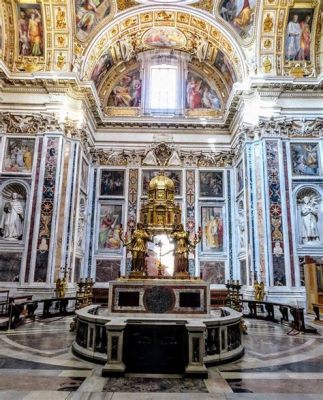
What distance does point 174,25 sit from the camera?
1856 cm

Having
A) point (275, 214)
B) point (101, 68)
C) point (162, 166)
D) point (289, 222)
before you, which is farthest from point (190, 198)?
point (101, 68)

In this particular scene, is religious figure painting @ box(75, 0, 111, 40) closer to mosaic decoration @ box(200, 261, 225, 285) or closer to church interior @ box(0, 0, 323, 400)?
church interior @ box(0, 0, 323, 400)

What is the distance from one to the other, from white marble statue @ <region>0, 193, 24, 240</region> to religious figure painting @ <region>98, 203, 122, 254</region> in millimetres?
4679

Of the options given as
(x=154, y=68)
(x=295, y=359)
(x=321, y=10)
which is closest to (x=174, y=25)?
(x=154, y=68)

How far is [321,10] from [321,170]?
24.9 ft

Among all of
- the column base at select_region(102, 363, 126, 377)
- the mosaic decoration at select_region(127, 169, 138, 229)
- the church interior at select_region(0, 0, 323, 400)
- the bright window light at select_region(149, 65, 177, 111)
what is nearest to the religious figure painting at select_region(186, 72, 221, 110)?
the church interior at select_region(0, 0, 323, 400)

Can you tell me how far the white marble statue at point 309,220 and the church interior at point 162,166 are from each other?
0.21 ft

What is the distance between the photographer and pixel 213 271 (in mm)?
18234

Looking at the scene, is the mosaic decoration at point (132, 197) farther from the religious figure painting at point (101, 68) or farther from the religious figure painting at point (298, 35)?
the religious figure painting at point (298, 35)

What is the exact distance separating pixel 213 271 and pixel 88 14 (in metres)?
14.6

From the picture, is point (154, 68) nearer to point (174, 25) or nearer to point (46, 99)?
point (174, 25)

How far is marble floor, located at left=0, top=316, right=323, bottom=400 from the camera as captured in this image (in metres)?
4.19

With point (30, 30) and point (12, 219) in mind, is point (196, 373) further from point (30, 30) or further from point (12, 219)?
point (30, 30)

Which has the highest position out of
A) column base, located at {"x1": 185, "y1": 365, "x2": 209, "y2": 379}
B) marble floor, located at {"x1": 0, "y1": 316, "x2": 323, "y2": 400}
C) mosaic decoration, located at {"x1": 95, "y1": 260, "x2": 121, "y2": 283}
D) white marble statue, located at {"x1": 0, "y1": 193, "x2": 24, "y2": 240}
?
white marble statue, located at {"x1": 0, "y1": 193, "x2": 24, "y2": 240}
